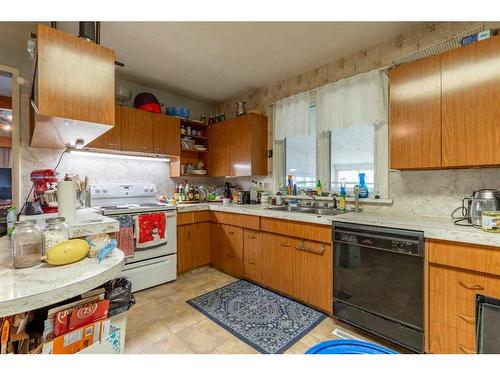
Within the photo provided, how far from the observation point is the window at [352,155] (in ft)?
7.84

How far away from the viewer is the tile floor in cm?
163

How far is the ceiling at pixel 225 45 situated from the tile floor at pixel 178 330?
8.30 feet

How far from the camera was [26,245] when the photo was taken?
0.92m

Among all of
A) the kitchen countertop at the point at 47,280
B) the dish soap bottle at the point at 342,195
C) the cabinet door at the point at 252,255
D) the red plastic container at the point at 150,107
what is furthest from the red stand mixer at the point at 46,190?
the dish soap bottle at the point at 342,195

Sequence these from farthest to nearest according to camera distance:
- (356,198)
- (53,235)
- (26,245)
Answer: (356,198) < (53,235) < (26,245)

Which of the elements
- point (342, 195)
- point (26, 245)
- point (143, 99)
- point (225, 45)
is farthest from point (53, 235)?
point (143, 99)

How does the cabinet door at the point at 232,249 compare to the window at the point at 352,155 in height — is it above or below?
below

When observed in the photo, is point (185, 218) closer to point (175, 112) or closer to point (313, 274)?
point (175, 112)

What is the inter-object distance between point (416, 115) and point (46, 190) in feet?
9.82

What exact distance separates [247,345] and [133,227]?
5.33 ft

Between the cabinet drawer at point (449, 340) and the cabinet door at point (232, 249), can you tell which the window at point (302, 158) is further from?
the cabinet drawer at point (449, 340)

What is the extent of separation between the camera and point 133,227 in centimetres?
245

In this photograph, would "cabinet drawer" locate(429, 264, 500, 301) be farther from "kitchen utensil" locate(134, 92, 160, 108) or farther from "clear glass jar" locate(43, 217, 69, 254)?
"kitchen utensil" locate(134, 92, 160, 108)

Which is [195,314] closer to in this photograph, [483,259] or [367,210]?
[367,210]
